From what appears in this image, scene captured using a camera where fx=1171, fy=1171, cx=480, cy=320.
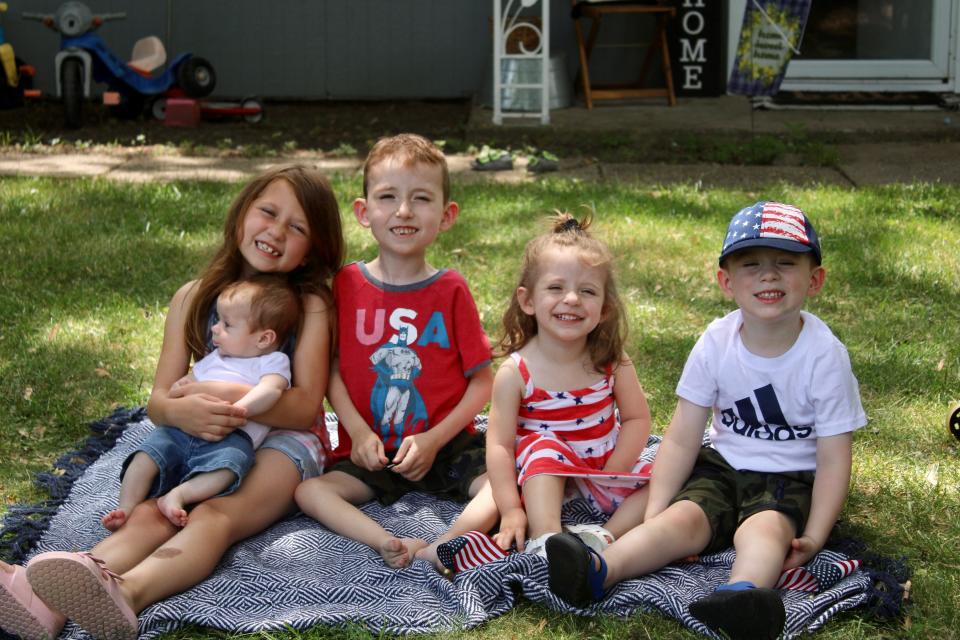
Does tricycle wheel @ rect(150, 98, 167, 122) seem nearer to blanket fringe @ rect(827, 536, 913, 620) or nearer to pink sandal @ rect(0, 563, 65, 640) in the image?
pink sandal @ rect(0, 563, 65, 640)

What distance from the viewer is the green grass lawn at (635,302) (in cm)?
309

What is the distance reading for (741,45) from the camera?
8633mm

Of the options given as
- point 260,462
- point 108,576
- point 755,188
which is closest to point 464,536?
point 260,462

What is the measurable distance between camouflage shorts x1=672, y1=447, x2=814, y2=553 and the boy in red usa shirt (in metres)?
0.64

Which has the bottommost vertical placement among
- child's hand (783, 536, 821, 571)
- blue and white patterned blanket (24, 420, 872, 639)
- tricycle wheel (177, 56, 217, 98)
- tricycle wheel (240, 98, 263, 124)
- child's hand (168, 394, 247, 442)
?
blue and white patterned blanket (24, 420, 872, 639)

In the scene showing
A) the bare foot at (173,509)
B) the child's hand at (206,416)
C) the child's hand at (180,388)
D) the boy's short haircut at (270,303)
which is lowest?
the bare foot at (173,509)

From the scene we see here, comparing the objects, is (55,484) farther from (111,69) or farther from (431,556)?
(111,69)

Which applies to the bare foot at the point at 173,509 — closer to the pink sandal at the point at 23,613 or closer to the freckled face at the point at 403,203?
the pink sandal at the point at 23,613

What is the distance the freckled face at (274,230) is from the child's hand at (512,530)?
946 mm

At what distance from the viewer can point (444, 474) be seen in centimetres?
336

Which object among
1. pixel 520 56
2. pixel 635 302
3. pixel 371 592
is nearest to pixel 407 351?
pixel 371 592

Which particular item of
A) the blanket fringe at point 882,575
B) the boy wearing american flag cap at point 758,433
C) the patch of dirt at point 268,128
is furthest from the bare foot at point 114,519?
the patch of dirt at point 268,128

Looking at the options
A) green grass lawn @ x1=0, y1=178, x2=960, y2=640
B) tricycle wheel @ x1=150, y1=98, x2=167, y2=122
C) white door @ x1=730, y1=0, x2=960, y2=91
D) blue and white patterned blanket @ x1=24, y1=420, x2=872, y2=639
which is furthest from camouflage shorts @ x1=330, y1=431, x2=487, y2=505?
white door @ x1=730, y1=0, x2=960, y2=91

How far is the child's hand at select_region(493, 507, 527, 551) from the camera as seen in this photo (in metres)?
2.92
